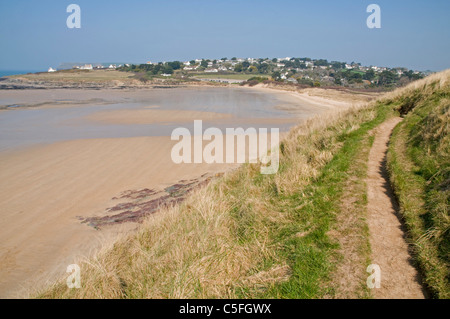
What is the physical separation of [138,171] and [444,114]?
32.1ft

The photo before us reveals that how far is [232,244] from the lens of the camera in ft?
16.8

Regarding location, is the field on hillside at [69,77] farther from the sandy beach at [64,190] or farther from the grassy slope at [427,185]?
the grassy slope at [427,185]

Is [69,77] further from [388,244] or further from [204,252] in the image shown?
[388,244]

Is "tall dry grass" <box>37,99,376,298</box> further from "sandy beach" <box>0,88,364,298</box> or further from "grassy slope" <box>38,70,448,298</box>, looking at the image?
"sandy beach" <box>0,88,364,298</box>

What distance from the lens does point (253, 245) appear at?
5.03 meters

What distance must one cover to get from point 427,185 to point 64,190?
9.87m

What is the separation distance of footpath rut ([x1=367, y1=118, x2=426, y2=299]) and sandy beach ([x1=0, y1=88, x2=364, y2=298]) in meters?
4.39

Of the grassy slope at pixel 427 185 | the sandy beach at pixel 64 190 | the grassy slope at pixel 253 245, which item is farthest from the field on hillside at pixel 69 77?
the grassy slope at pixel 427 185

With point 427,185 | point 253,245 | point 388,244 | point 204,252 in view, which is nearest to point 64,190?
point 204,252

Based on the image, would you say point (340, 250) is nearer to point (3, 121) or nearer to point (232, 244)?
point (232, 244)

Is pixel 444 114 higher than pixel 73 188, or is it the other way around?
pixel 444 114

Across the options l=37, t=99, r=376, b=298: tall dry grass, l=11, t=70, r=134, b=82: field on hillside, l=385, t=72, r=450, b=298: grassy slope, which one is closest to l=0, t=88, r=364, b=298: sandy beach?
l=37, t=99, r=376, b=298: tall dry grass

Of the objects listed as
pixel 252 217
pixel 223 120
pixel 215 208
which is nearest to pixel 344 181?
pixel 252 217

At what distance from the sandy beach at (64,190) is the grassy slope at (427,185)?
489 centimetres
